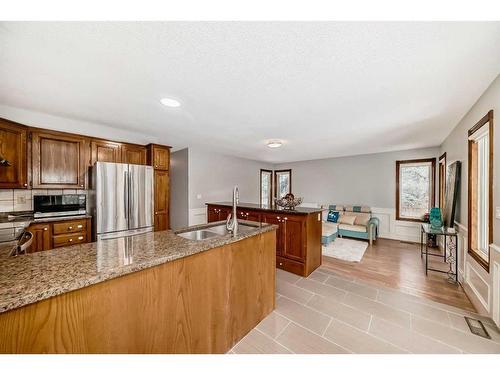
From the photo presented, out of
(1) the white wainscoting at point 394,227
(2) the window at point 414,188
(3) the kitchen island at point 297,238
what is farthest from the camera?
(1) the white wainscoting at point 394,227

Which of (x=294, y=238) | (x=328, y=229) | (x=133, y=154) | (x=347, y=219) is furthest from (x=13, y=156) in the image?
(x=347, y=219)

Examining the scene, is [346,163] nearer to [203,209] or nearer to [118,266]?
[203,209]

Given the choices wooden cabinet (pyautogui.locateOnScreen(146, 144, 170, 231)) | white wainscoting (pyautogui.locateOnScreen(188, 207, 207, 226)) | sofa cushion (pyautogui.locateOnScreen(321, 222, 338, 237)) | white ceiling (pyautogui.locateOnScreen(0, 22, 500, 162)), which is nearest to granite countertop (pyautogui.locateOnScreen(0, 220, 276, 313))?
white ceiling (pyautogui.locateOnScreen(0, 22, 500, 162))

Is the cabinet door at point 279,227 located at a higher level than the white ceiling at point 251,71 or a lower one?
lower

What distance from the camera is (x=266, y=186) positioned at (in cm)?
763

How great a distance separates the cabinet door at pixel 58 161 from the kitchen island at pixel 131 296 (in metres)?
2.07

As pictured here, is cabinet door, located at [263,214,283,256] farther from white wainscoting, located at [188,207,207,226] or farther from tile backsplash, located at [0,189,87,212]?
tile backsplash, located at [0,189,87,212]

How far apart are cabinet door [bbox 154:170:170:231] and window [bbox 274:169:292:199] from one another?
4687 millimetres

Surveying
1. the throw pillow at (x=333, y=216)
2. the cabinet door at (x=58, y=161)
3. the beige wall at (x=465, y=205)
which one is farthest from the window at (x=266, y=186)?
the cabinet door at (x=58, y=161)

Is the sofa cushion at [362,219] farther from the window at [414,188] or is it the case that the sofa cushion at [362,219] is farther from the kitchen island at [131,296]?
the kitchen island at [131,296]

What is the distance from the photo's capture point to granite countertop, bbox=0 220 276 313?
30.0 inches

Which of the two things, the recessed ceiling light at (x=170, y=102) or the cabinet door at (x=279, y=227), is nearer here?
the recessed ceiling light at (x=170, y=102)

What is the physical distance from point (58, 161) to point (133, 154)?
3.27ft

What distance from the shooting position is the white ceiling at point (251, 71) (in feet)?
4.05
